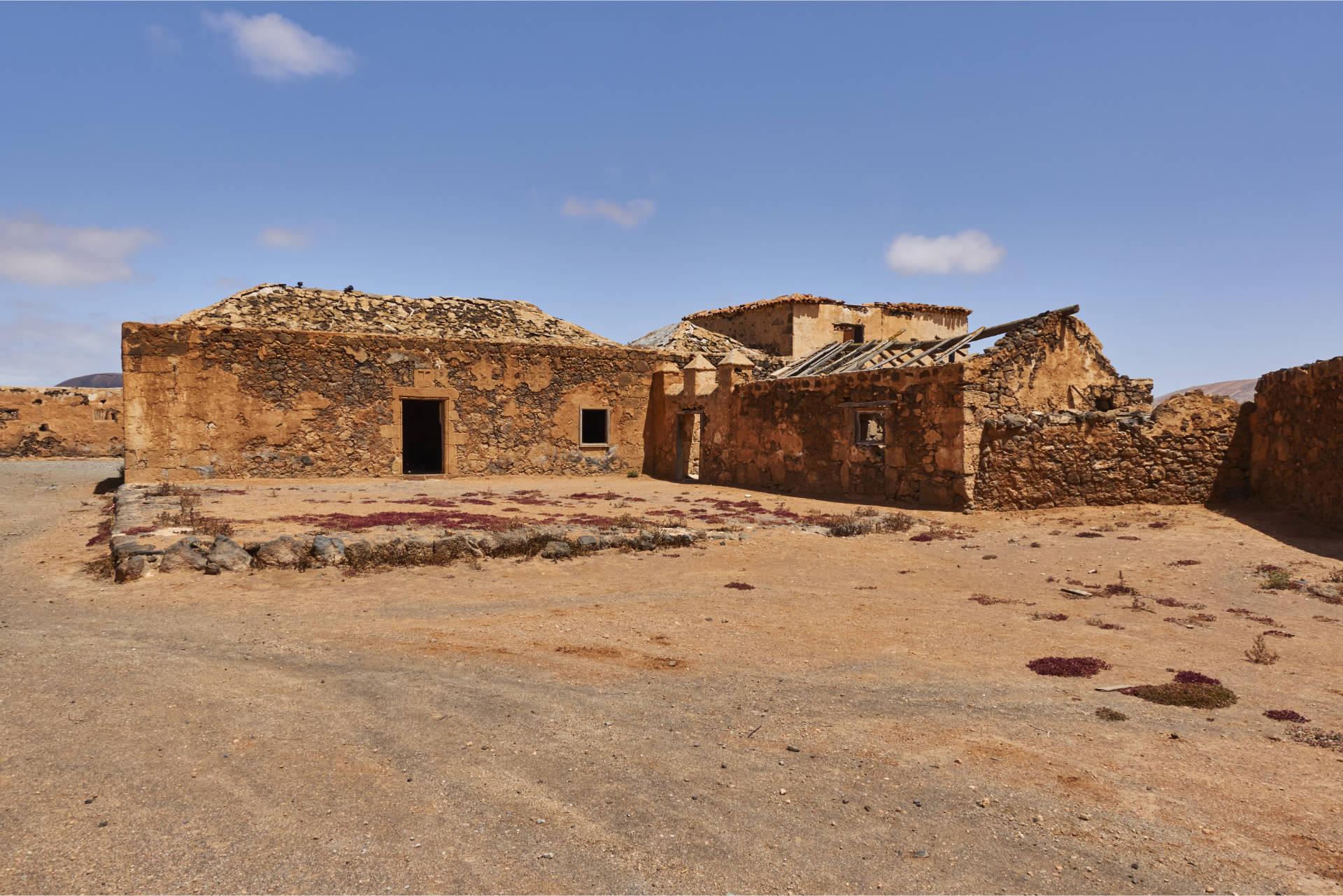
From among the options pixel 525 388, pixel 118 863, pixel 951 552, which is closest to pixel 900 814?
pixel 118 863

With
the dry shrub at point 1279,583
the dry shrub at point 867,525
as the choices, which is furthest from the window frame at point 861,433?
the dry shrub at point 1279,583

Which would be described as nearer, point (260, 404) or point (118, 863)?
point (118, 863)

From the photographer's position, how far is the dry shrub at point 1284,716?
4.64 metres

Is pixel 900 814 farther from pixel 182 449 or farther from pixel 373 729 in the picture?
pixel 182 449

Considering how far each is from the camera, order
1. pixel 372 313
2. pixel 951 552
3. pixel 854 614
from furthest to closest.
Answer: pixel 372 313, pixel 951 552, pixel 854 614

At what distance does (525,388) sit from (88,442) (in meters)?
17.5

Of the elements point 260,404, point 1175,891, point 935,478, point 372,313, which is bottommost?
point 1175,891

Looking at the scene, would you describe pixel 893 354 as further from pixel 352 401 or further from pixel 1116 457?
pixel 352 401

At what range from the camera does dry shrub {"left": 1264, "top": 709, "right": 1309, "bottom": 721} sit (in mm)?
4645

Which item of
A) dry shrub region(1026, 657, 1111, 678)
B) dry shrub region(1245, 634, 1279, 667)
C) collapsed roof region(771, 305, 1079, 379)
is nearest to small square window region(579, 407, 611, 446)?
collapsed roof region(771, 305, 1079, 379)

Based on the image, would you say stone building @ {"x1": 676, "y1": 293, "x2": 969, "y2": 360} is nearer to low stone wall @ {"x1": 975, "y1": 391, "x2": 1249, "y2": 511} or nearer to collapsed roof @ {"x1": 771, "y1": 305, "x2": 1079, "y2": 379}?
collapsed roof @ {"x1": 771, "y1": 305, "x2": 1079, "y2": 379}

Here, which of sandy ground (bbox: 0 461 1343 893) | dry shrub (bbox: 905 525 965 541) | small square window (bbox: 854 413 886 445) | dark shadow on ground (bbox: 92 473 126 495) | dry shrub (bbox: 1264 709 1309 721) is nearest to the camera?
sandy ground (bbox: 0 461 1343 893)

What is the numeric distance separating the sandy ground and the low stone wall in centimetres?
509

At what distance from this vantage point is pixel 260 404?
17562mm
